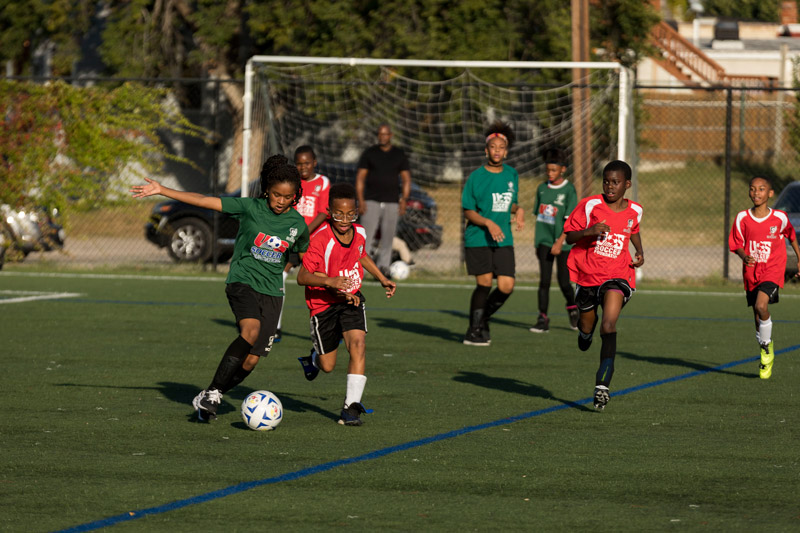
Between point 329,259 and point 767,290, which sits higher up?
point 329,259

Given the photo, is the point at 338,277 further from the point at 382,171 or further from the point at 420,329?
the point at 382,171

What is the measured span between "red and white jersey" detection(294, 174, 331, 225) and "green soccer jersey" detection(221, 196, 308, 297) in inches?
147

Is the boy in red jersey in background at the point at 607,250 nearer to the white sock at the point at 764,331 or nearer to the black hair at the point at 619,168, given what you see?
the black hair at the point at 619,168

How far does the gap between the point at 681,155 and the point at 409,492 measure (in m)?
Result: 31.2

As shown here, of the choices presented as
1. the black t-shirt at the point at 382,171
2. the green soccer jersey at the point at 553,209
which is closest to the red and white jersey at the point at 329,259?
the green soccer jersey at the point at 553,209

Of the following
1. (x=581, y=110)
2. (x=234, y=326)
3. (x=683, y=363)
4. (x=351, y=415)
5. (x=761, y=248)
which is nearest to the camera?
(x=351, y=415)

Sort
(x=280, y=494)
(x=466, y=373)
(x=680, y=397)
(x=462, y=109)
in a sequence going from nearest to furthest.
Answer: (x=280, y=494) → (x=680, y=397) → (x=466, y=373) → (x=462, y=109)

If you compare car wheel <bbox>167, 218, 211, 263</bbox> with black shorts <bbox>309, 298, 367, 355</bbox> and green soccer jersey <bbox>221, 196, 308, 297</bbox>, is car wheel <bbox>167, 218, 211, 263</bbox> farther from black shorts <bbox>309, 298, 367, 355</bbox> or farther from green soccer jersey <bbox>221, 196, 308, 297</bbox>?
green soccer jersey <bbox>221, 196, 308, 297</bbox>

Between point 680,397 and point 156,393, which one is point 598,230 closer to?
point 680,397

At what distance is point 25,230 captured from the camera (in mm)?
18375

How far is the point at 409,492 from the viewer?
18.7 feet

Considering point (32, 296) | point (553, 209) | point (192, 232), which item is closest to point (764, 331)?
point (553, 209)

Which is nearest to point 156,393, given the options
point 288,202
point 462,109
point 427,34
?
point 288,202

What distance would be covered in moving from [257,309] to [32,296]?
852cm
